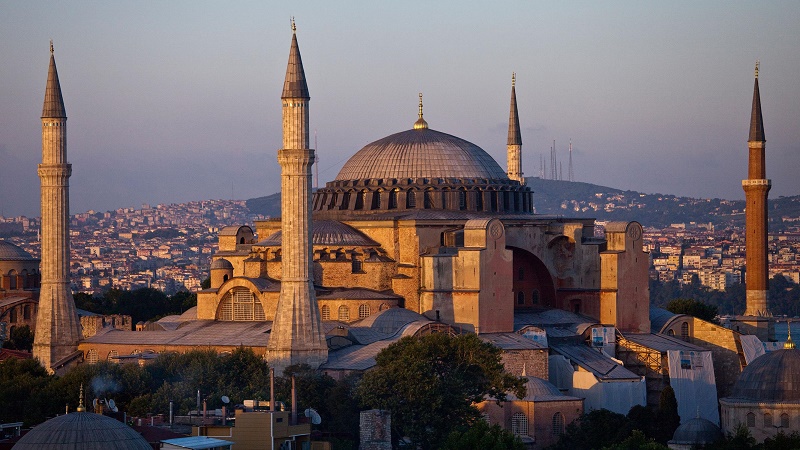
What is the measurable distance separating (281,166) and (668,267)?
113 m

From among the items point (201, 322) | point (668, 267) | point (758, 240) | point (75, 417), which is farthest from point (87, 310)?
point (668, 267)

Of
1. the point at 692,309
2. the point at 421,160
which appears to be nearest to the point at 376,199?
the point at 421,160

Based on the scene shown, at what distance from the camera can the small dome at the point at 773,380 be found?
134 feet

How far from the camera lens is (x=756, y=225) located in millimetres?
62125

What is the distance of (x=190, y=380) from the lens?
40.2 metres

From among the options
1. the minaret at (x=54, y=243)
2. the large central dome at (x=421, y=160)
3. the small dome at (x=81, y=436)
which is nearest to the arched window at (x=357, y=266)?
the large central dome at (x=421, y=160)

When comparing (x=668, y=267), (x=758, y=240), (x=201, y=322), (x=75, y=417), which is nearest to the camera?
(x=75, y=417)

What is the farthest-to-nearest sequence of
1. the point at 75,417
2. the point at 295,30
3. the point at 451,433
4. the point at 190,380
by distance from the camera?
the point at 295,30
the point at 190,380
the point at 451,433
the point at 75,417

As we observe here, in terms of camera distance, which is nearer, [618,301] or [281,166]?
[281,166]

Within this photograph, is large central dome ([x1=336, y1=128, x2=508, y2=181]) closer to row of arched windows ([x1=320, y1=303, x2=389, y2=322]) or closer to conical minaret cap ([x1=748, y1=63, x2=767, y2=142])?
row of arched windows ([x1=320, y1=303, x2=389, y2=322])

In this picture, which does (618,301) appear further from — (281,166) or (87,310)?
(87,310)

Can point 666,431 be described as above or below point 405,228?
below

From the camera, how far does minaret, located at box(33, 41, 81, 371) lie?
1807 inches

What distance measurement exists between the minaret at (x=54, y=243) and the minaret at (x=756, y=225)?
24236 millimetres
